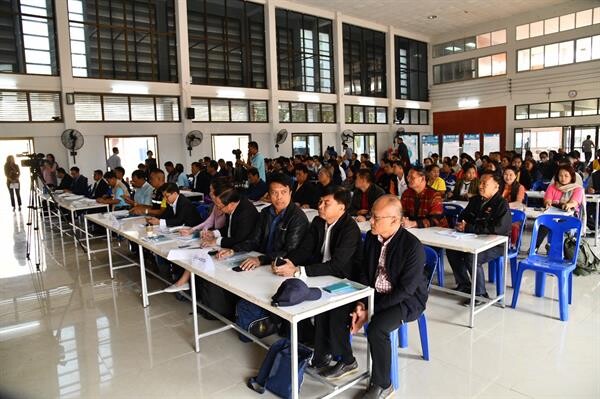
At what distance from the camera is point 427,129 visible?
1856 cm

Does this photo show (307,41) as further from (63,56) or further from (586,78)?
(586,78)

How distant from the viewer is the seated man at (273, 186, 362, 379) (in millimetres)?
2488

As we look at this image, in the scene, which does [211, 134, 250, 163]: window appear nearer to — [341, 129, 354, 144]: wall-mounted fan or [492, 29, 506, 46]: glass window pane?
[341, 129, 354, 144]: wall-mounted fan

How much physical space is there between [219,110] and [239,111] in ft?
2.22

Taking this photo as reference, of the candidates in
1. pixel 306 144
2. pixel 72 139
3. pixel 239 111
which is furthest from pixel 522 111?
pixel 72 139

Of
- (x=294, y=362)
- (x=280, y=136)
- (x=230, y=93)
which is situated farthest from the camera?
(x=280, y=136)

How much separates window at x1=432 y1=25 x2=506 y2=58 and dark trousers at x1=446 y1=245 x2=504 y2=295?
582 inches

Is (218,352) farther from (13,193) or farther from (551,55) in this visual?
(551,55)

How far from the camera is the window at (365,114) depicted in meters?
15.7

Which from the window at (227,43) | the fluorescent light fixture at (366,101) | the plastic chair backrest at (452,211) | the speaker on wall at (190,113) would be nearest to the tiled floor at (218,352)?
the plastic chair backrest at (452,211)

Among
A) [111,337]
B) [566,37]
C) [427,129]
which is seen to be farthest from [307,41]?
[111,337]

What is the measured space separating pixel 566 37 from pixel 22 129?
16.6 meters

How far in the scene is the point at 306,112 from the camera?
47.8 feet

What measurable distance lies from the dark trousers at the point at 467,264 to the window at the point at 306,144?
10.7 m
